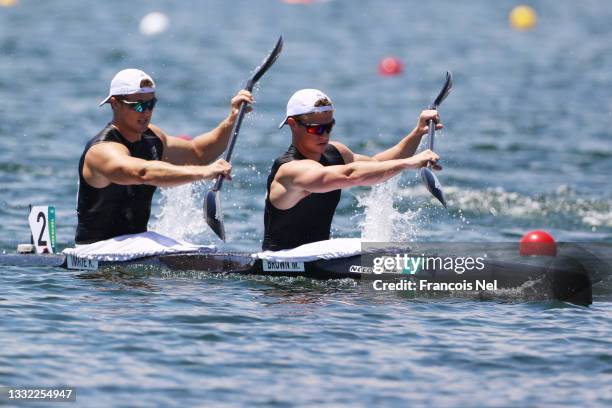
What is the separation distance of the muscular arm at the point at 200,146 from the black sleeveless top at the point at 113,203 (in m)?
0.30

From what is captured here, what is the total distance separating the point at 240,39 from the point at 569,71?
30.9ft

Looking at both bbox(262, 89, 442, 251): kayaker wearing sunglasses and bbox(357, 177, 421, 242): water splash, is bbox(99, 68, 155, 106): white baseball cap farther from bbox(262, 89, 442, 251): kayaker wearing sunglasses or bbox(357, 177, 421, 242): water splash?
bbox(357, 177, 421, 242): water splash

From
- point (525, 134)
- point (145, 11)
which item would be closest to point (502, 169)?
point (525, 134)

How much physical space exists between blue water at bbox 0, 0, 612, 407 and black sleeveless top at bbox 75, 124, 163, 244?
422mm

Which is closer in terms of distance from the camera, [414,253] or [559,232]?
[414,253]

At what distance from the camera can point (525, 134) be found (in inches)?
874

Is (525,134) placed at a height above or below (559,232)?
above

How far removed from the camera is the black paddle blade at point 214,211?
10656 millimetres

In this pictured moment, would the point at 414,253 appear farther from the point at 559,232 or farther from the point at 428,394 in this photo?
the point at 559,232

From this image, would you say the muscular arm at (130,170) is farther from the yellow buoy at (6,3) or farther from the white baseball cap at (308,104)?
the yellow buoy at (6,3)

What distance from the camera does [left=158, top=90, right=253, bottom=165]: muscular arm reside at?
451 inches

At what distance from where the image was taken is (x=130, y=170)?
33.7ft

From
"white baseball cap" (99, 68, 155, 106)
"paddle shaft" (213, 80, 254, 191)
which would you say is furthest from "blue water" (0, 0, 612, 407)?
"white baseball cap" (99, 68, 155, 106)

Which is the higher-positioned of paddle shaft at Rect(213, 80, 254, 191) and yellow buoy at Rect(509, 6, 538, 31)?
yellow buoy at Rect(509, 6, 538, 31)
